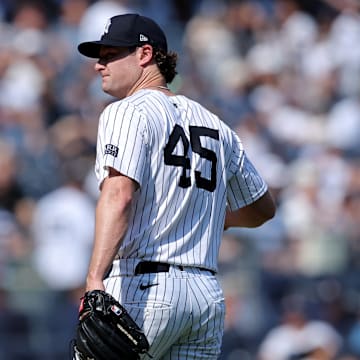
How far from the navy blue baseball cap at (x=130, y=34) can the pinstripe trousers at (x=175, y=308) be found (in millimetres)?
880

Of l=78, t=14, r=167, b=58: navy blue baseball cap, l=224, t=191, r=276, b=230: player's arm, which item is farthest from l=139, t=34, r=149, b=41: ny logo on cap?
l=224, t=191, r=276, b=230: player's arm

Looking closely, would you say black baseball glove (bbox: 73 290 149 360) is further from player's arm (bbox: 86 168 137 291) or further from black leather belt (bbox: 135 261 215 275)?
black leather belt (bbox: 135 261 215 275)

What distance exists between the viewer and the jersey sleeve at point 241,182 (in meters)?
3.85

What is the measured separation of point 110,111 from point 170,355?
906 millimetres

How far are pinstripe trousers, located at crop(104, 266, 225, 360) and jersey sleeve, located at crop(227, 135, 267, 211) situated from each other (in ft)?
1.56

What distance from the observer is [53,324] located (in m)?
7.33

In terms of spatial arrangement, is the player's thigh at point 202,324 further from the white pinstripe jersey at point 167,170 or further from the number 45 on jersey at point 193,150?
the number 45 on jersey at point 193,150


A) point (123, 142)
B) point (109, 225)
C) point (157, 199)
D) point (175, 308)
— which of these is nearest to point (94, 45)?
point (123, 142)

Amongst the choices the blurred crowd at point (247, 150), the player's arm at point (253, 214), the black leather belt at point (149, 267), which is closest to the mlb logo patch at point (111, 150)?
the black leather belt at point (149, 267)

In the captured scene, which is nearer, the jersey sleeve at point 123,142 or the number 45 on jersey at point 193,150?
the jersey sleeve at point 123,142

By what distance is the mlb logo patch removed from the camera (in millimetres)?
3303

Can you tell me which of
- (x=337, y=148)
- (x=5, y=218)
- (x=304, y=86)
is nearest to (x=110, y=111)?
(x=5, y=218)

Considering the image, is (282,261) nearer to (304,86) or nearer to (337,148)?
(337,148)

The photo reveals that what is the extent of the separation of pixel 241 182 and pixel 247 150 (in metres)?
5.84
